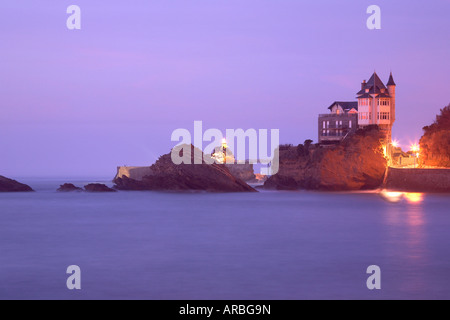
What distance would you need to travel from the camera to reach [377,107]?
232 feet

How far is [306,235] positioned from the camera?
30.0m

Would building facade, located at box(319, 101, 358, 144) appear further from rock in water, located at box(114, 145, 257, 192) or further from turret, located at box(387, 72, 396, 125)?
rock in water, located at box(114, 145, 257, 192)

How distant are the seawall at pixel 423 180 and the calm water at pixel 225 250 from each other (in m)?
11.2

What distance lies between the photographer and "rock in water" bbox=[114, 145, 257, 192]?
203 ft

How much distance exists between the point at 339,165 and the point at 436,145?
10.7 meters

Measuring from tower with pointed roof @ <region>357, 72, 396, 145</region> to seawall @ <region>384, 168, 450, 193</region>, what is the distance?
941cm

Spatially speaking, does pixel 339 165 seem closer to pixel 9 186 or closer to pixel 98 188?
pixel 98 188

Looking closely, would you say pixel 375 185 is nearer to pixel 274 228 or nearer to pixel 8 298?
pixel 274 228

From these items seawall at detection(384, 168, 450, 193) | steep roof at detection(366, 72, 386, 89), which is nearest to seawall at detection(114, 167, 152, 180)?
steep roof at detection(366, 72, 386, 89)

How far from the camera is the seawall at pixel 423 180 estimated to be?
191ft
